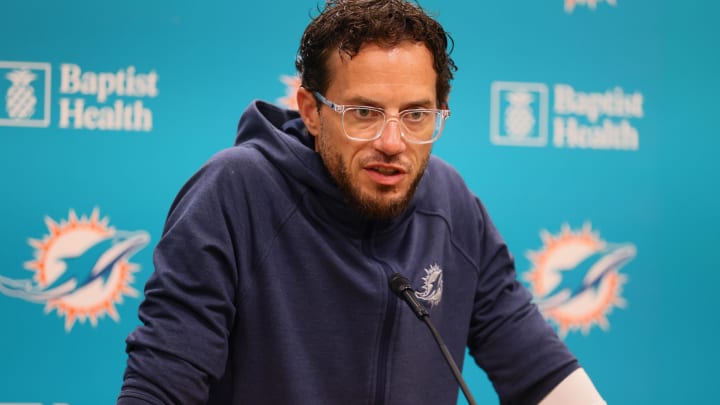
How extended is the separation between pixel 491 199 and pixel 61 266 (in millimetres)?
1117

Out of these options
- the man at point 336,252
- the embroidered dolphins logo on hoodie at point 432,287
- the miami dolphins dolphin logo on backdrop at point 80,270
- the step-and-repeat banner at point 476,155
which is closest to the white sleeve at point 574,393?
the man at point 336,252

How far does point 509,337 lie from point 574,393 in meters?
0.13

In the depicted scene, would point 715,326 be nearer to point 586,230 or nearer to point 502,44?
point 586,230

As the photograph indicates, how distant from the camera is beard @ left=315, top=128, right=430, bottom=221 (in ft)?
4.07

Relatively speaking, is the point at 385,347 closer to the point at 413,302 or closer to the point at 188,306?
the point at 413,302

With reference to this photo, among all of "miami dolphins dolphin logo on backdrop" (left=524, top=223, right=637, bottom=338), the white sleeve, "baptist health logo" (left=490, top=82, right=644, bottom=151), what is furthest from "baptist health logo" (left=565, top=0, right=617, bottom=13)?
the white sleeve

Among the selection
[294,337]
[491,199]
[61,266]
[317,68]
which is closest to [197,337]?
[294,337]

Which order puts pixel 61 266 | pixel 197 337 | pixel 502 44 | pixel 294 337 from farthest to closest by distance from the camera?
pixel 502 44, pixel 61 266, pixel 294 337, pixel 197 337

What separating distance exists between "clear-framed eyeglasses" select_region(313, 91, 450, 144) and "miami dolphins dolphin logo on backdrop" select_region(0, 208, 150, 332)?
1012 mm

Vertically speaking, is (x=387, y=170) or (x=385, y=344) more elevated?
(x=387, y=170)

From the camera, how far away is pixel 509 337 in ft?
4.47

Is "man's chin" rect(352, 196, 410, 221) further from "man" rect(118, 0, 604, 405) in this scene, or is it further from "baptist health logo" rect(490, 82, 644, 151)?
"baptist health logo" rect(490, 82, 644, 151)

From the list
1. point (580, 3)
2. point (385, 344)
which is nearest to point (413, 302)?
point (385, 344)

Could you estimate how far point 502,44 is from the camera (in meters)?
2.27
